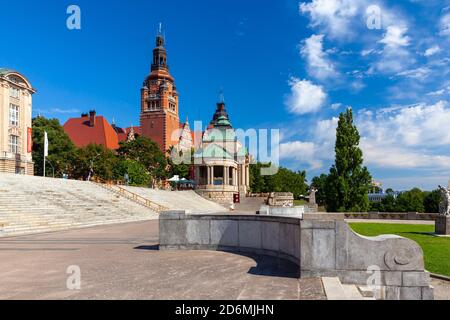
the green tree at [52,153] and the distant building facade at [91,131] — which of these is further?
the distant building facade at [91,131]

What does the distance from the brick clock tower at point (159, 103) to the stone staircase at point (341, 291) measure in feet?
344

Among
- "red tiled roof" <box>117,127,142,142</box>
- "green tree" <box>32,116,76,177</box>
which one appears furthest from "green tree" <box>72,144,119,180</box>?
"red tiled roof" <box>117,127,142,142</box>

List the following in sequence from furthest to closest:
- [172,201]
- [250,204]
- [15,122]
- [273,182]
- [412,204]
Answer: [273,182] → [412,204] → [250,204] → [15,122] → [172,201]

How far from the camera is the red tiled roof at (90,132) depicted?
108m

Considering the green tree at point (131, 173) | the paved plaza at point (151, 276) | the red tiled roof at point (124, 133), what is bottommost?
the paved plaza at point (151, 276)

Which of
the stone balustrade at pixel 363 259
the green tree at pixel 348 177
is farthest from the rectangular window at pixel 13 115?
the stone balustrade at pixel 363 259

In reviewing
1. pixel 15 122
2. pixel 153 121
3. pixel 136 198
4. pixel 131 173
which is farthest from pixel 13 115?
pixel 153 121

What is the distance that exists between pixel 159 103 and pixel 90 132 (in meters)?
22.6

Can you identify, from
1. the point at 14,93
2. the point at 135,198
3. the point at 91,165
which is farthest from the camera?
the point at 91,165

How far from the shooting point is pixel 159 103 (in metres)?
113

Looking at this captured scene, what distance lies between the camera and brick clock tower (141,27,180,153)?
11194 centimetres

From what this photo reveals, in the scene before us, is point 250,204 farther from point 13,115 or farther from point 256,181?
point 256,181

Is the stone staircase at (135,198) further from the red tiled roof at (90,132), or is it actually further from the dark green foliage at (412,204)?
the red tiled roof at (90,132)

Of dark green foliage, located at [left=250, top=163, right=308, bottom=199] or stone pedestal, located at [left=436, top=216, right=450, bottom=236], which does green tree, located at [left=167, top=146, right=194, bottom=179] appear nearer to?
dark green foliage, located at [left=250, top=163, right=308, bottom=199]
